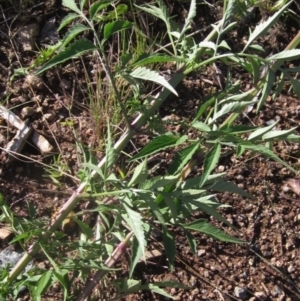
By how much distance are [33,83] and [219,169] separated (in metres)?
0.83

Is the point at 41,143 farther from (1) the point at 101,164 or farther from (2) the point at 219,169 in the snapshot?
(1) the point at 101,164

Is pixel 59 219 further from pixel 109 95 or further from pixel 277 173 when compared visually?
pixel 277 173

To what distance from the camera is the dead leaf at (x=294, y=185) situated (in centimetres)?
242

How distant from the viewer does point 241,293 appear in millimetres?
2189

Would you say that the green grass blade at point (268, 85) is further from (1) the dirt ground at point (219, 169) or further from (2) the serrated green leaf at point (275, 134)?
(1) the dirt ground at point (219, 169)

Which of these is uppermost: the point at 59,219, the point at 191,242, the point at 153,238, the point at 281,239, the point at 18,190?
the point at 59,219

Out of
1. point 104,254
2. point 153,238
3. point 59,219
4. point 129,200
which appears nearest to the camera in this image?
point 129,200

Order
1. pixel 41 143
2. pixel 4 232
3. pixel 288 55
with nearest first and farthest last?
1. pixel 288 55
2. pixel 4 232
3. pixel 41 143

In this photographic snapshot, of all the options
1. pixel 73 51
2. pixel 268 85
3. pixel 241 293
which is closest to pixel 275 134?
pixel 268 85

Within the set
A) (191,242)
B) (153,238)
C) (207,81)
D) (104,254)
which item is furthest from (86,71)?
(191,242)

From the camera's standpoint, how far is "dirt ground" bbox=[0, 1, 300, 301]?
2.21 meters

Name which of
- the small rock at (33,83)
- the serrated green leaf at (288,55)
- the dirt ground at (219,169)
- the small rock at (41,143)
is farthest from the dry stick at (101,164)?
the small rock at (33,83)

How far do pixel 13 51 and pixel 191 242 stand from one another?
133cm

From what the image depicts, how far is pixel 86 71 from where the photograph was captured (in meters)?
2.51
